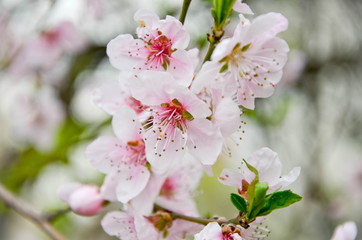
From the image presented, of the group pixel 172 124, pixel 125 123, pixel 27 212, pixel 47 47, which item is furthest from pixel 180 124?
pixel 47 47

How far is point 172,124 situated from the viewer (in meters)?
0.87

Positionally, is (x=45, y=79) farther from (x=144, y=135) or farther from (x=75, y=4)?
(x=144, y=135)

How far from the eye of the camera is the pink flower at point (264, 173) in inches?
30.6

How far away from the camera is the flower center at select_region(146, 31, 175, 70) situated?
0.83 m

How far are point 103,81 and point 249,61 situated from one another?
1496 millimetres

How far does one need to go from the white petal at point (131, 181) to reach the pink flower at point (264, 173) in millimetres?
197

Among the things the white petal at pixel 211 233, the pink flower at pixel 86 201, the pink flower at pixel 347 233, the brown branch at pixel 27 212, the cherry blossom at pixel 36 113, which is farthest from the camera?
the cherry blossom at pixel 36 113

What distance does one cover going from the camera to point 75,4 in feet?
7.81

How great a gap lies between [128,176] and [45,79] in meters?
2.04

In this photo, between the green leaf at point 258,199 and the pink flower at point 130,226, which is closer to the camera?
the green leaf at point 258,199

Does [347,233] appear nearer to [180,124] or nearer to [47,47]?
[180,124]

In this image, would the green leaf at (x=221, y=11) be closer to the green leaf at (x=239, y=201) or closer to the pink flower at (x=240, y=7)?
the pink flower at (x=240, y=7)

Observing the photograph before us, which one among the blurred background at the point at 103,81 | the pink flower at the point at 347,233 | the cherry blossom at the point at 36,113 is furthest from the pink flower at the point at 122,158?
the cherry blossom at the point at 36,113

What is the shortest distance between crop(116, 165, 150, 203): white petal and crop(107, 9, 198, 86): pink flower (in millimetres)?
234
